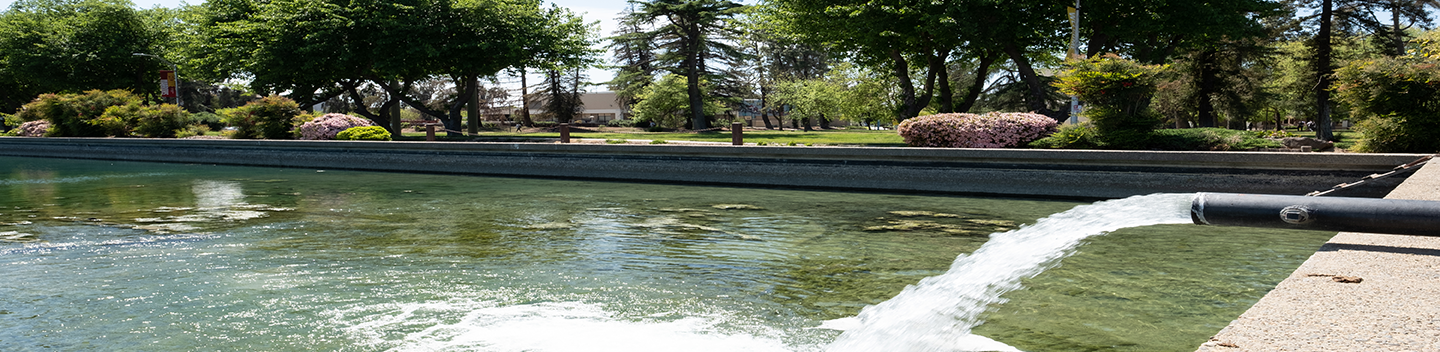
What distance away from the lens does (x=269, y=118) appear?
32.7 metres

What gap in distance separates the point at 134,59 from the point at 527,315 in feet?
199

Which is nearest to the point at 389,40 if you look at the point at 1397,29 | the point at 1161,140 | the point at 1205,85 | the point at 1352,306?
the point at 1161,140

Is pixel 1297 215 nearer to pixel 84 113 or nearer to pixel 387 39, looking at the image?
pixel 387 39

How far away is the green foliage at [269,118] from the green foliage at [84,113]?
11.1 meters

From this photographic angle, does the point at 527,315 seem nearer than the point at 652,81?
Yes

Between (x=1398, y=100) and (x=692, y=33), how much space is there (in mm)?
41249

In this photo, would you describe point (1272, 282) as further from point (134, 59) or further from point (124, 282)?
point (134, 59)

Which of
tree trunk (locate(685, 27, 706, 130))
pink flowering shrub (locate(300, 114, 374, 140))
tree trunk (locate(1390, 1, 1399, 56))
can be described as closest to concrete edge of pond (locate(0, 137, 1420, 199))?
pink flowering shrub (locate(300, 114, 374, 140))

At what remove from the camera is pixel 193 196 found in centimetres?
1753

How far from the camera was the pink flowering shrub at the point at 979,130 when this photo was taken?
18.0m

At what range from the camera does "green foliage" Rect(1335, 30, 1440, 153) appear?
1317 centimetres

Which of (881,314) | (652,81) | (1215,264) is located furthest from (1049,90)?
(881,314)

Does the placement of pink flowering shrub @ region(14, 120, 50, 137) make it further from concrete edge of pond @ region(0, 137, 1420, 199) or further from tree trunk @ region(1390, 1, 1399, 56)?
tree trunk @ region(1390, 1, 1399, 56)

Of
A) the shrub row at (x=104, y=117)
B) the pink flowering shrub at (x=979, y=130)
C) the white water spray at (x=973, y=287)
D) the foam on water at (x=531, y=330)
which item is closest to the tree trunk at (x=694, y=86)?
the shrub row at (x=104, y=117)
